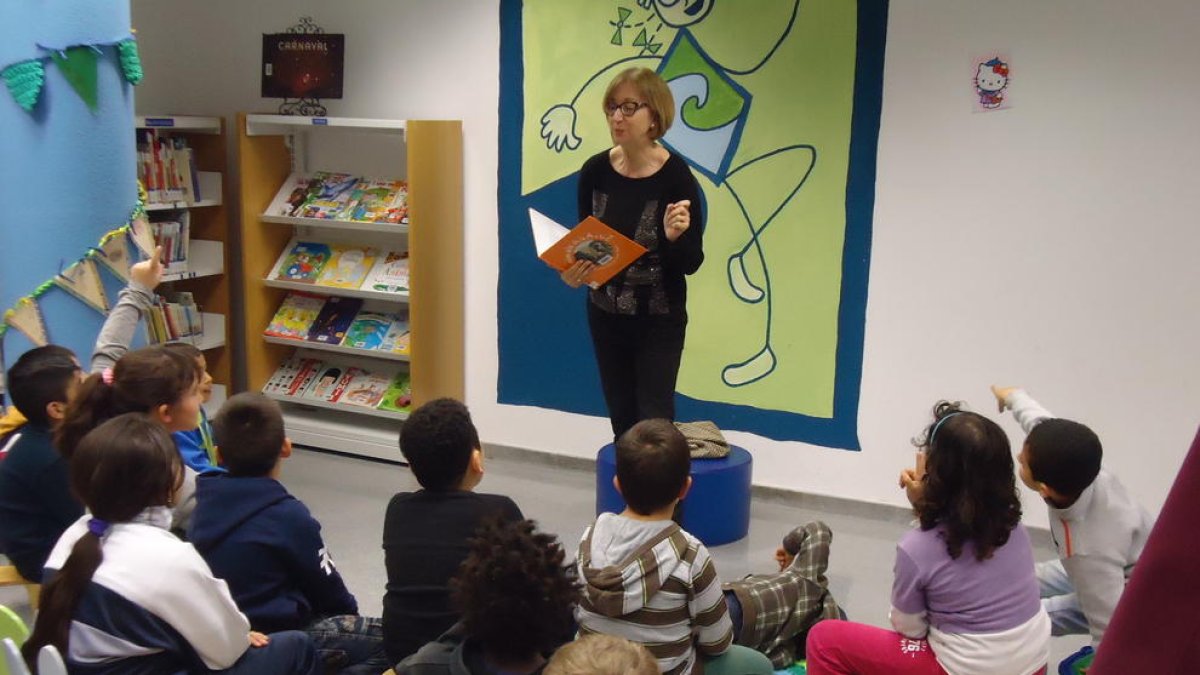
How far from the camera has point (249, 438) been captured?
2.04 meters

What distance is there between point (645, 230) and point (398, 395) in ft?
7.02

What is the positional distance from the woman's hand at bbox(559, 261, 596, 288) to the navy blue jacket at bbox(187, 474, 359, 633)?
127 cm

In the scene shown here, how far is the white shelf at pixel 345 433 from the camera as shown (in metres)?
4.59

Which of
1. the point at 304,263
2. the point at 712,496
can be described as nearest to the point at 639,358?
the point at 712,496

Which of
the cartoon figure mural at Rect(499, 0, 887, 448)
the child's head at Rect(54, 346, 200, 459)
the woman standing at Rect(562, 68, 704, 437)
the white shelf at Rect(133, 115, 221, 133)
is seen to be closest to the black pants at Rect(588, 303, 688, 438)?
the woman standing at Rect(562, 68, 704, 437)

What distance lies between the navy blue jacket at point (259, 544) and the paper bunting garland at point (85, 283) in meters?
1.25

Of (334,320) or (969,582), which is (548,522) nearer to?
(334,320)

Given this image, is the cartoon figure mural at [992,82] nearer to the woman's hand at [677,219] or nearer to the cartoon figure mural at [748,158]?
the cartoon figure mural at [748,158]

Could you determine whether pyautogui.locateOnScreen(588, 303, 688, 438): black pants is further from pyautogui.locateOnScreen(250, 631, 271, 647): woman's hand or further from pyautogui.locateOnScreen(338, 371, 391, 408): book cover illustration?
pyautogui.locateOnScreen(338, 371, 391, 408): book cover illustration

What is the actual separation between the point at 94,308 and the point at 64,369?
0.75 metres

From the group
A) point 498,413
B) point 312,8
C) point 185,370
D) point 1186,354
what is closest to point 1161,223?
point 1186,354

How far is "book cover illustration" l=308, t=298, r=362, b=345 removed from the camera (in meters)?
4.81

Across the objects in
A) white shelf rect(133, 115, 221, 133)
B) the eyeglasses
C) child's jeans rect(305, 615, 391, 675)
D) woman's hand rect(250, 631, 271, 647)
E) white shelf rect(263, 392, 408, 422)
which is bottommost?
white shelf rect(263, 392, 408, 422)

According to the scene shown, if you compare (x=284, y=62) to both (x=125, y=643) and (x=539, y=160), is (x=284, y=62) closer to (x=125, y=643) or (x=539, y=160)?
(x=539, y=160)
